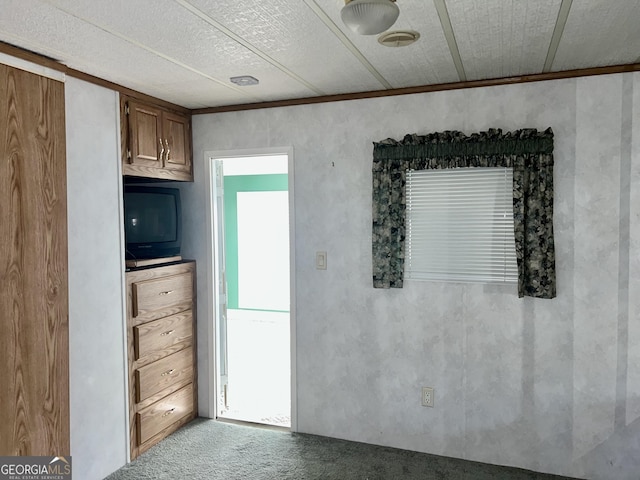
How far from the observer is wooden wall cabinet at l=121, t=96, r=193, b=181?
2924 millimetres

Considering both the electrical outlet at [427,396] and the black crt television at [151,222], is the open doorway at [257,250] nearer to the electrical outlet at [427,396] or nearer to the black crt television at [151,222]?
the black crt television at [151,222]

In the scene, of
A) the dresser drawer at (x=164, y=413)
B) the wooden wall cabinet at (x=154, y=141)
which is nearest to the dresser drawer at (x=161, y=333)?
the dresser drawer at (x=164, y=413)

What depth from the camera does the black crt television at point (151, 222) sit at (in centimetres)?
304

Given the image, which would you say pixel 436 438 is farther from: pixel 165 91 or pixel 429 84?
pixel 165 91

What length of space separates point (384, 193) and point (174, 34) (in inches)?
60.6

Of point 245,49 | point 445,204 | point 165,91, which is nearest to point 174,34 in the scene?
point 245,49

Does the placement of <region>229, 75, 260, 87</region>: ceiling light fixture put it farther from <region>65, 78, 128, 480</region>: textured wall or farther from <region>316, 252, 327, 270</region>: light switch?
<region>316, 252, 327, 270</region>: light switch

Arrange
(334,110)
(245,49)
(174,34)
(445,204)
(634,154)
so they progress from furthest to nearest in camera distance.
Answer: (334,110), (445,204), (634,154), (245,49), (174,34)

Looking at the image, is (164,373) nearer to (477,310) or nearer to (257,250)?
(477,310)

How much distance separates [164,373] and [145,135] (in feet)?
5.31

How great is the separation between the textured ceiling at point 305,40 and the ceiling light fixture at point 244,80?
0.17 ft

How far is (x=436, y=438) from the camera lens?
9.82 feet

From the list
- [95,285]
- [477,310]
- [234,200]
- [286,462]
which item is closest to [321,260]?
[477,310]

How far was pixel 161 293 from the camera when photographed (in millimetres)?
3211
